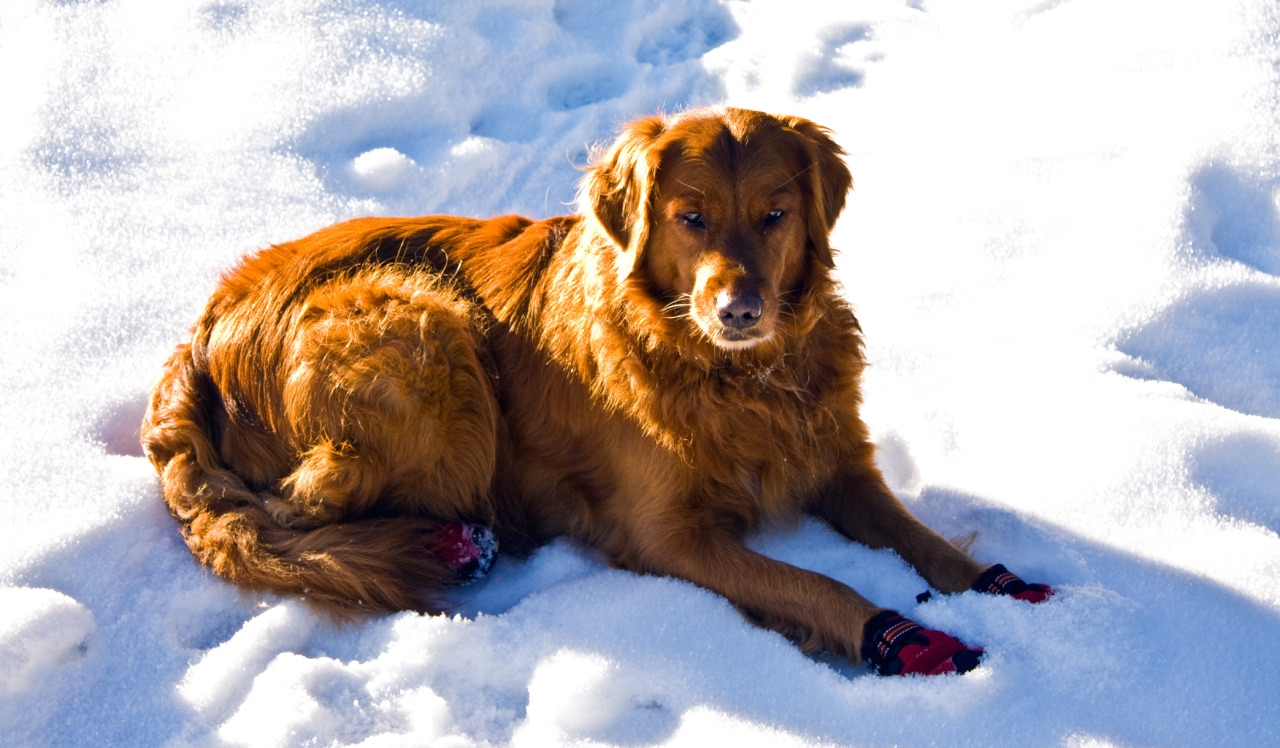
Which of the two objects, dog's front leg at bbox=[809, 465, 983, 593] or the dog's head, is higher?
the dog's head

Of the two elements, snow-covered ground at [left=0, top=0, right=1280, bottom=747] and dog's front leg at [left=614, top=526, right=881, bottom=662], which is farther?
dog's front leg at [left=614, top=526, right=881, bottom=662]

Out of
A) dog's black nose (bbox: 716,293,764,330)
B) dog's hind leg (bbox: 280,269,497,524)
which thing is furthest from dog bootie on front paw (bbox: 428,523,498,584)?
dog's black nose (bbox: 716,293,764,330)

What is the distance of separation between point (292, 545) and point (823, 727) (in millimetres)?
1697

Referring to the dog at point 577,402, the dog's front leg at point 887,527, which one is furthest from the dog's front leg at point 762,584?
the dog's front leg at point 887,527

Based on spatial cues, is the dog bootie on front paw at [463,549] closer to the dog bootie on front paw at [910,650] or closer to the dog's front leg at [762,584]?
the dog's front leg at [762,584]

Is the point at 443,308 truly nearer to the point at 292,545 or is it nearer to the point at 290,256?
the point at 290,256

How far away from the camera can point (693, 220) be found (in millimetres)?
2838

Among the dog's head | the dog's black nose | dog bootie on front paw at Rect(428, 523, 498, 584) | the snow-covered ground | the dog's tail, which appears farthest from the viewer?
dog bootie on front paw at Rect(428, 523, 498, 584)

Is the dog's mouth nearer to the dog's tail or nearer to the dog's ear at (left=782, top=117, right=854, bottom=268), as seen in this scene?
the dog's ear at (left=782, top=117, right=854, bottom=268)

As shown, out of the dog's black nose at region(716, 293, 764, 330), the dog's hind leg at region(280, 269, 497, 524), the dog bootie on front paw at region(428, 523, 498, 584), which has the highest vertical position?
the dog's black nose at region(716, 293, 764, 330)

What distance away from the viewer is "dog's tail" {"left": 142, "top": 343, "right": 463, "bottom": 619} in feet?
9.32

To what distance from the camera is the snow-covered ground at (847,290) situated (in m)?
2.47

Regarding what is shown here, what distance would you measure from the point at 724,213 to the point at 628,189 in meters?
0.34

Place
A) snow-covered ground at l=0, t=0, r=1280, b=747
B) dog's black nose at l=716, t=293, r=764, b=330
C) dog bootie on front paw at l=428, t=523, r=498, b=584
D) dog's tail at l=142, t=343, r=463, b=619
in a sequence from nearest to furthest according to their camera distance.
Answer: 1. snow-covered ground at l=0, t=0, r=1280, b=747
2. dog's black nose at l=716, t=293, r=764, b=330
3. dog's tail at l=142, t=343, r=463, b=619
4. dog bootie on front paw at l=428, t=523, r=498, b=584
